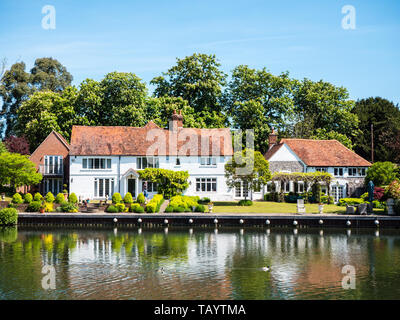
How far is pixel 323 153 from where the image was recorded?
6438cm

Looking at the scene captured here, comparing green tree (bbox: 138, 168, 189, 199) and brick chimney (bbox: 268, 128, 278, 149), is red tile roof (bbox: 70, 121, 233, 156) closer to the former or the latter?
green tree (bbox: 138, 168, 189, 199)

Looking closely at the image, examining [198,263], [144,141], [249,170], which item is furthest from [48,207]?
[198,263]

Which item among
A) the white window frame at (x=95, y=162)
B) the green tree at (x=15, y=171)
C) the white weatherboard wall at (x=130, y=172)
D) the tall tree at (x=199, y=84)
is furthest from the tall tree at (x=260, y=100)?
the green tree at (x=15, y=171)

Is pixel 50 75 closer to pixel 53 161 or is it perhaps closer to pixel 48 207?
pixel 53 161

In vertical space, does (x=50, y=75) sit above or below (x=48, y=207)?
above

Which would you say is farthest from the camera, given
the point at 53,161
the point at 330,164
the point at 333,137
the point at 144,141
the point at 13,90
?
the point at 13,90

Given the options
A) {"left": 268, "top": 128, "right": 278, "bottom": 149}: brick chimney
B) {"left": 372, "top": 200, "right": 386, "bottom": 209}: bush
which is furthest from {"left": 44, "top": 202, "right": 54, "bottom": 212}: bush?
{"left": 372, "top": 200, "right": 386, "bottom": 209}: bush

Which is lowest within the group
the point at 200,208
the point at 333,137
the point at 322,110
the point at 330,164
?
the point at 200,208

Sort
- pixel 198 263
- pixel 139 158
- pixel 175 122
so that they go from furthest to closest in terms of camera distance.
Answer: pixel 175 122 → pixel 139 158 → pixel 198 263

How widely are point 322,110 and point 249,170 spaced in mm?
26549

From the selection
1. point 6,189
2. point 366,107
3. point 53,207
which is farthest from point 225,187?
point 366,107

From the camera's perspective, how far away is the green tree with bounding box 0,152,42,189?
52.1 metres

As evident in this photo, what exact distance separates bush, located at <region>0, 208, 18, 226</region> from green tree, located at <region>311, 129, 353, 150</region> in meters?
43.5

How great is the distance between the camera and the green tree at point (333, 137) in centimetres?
7188
